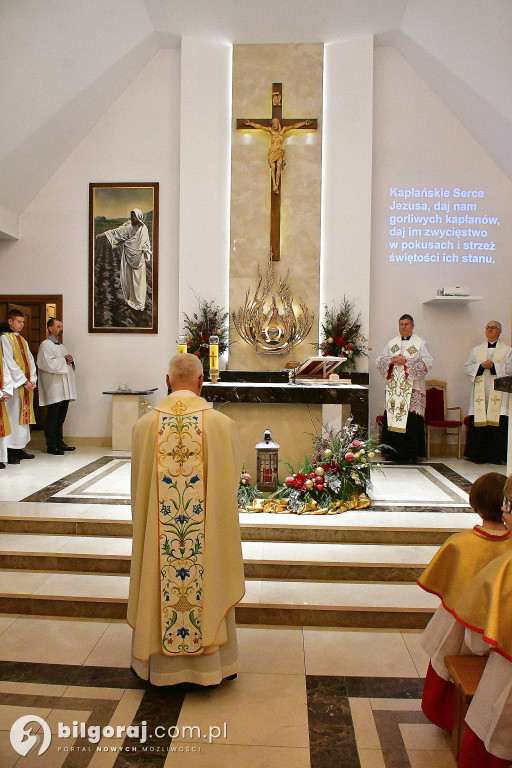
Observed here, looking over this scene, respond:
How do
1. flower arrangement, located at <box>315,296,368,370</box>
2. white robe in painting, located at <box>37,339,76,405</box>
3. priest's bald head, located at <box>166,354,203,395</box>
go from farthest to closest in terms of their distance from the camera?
flower arrangement, located at <box>315,296,368,370</box> → white robe in painting, located at <box>37,339,76,405</box> → priest's bald head, located at <box>166,354,203,395</box>

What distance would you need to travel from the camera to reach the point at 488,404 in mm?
7430

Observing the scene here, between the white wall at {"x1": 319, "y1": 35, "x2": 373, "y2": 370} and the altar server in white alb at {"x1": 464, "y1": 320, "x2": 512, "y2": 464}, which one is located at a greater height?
the white wall at {"x1": 319, "y1": 35, "x2": 373, "y2": 370}

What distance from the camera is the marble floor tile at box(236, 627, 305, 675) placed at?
10.1ft

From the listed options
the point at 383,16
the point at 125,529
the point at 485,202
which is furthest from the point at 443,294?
the point at 125,529

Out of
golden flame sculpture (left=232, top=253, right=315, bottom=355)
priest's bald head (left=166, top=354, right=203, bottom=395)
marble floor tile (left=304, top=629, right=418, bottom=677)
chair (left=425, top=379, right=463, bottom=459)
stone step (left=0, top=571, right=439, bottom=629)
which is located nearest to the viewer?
priest's bald head (left=166, top=354, right=203, bottom=395)

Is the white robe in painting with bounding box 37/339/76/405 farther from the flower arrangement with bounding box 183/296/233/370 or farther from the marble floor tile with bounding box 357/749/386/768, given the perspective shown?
the marble floor tile with bounding box 357/749/386/768

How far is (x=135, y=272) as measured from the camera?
339 inches

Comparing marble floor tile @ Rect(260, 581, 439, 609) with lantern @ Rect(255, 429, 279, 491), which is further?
lantern @ Rect(255, 429, 279, 491)

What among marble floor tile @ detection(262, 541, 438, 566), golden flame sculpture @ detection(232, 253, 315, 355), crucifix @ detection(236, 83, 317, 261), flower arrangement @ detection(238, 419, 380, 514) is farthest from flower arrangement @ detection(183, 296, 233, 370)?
marble floor tile @ detection(262, 541, 438, 566)

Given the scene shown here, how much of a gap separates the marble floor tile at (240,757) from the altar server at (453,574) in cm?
61

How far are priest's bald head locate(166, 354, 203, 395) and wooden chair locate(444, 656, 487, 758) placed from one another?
161 centimetres

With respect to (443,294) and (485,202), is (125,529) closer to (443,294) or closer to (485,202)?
(443,294)

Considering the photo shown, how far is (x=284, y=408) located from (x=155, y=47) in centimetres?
602

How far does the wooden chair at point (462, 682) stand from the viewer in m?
2.12
